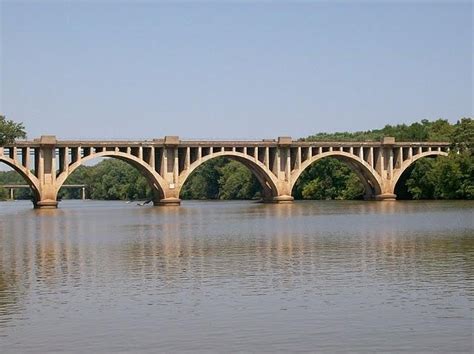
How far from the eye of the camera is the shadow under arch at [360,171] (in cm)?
10756

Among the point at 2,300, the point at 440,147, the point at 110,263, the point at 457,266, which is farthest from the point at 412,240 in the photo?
the point at 440,147

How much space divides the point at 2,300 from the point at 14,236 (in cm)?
2674

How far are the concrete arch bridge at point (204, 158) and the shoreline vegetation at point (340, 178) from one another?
10.2 ft

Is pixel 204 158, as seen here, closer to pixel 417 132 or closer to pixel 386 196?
pixel 386 196

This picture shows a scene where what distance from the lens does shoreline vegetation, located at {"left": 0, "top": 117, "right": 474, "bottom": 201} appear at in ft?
336

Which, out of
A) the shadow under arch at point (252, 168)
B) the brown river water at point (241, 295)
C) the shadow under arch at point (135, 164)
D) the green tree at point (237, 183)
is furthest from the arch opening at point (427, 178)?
the brown river water at point (241, 295)

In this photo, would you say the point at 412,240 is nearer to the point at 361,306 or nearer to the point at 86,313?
the point at 361,306

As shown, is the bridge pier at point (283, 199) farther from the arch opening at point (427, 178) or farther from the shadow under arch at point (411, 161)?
the arch opening at point (427, 178)

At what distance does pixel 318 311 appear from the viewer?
21.5 m

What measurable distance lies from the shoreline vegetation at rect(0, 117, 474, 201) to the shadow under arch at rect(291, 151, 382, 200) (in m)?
4.24

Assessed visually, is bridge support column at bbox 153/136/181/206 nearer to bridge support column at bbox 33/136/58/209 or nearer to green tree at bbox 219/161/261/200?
bridge support column at bbox 33/136/58/209

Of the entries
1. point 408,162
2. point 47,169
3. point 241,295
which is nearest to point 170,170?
point 47,169

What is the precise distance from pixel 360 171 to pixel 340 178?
12.4m

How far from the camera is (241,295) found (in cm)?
2423
